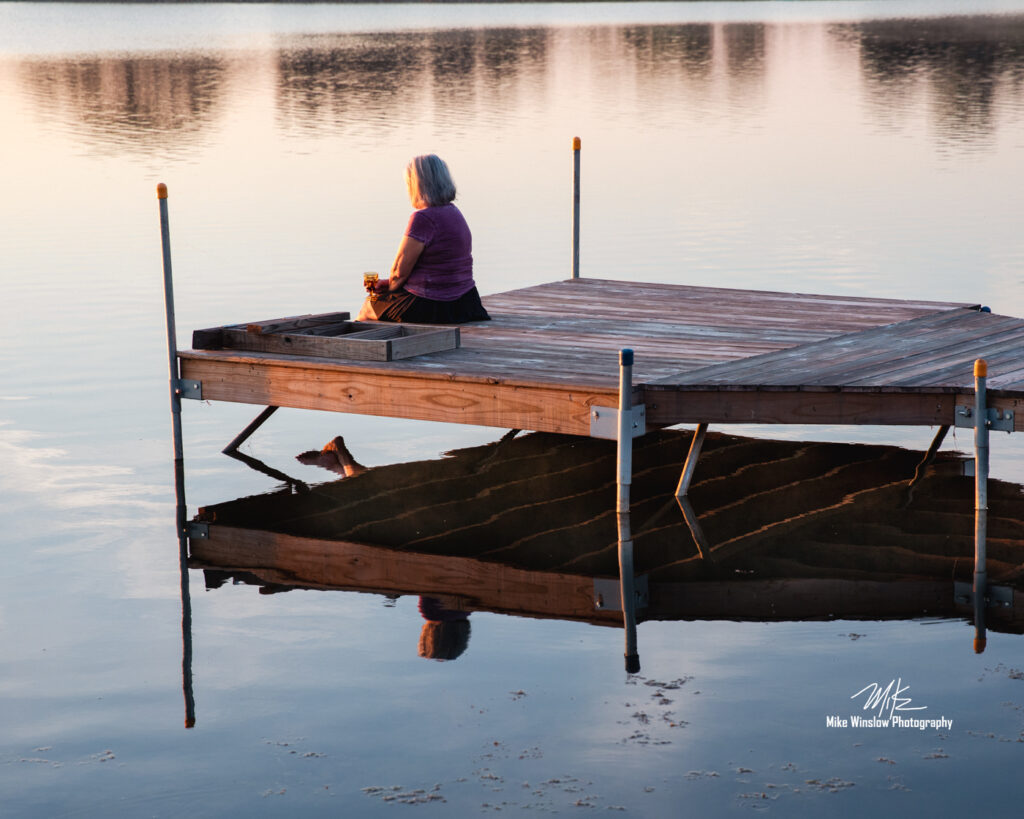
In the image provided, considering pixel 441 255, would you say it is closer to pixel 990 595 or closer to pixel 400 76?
pixel 990 595

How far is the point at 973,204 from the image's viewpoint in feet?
71.0

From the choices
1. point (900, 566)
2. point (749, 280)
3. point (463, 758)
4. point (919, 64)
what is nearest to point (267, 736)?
point (463, 758)

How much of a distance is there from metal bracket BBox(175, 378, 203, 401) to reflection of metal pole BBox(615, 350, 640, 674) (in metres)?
2.51

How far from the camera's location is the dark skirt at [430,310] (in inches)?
415

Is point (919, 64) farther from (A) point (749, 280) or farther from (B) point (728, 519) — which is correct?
(B) point (728, 519)

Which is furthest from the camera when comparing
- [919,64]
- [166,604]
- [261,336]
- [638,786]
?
[919,64]

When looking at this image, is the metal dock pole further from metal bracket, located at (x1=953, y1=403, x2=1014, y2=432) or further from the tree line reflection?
the tree line reflection

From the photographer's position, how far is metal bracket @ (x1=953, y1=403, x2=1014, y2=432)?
8.24 m

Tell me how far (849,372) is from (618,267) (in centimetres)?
862

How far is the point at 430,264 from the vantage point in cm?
1053

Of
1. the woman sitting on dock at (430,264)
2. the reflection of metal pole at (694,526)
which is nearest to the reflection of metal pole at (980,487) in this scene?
the reflection of metal pole at (694,526)

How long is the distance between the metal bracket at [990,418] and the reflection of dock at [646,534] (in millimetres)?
545

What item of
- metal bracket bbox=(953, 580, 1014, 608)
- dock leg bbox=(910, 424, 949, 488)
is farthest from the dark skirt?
metal bracket bbox=(953, 580, 1014, 608)

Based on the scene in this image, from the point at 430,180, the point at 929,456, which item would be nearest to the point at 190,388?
the point at 430,180
